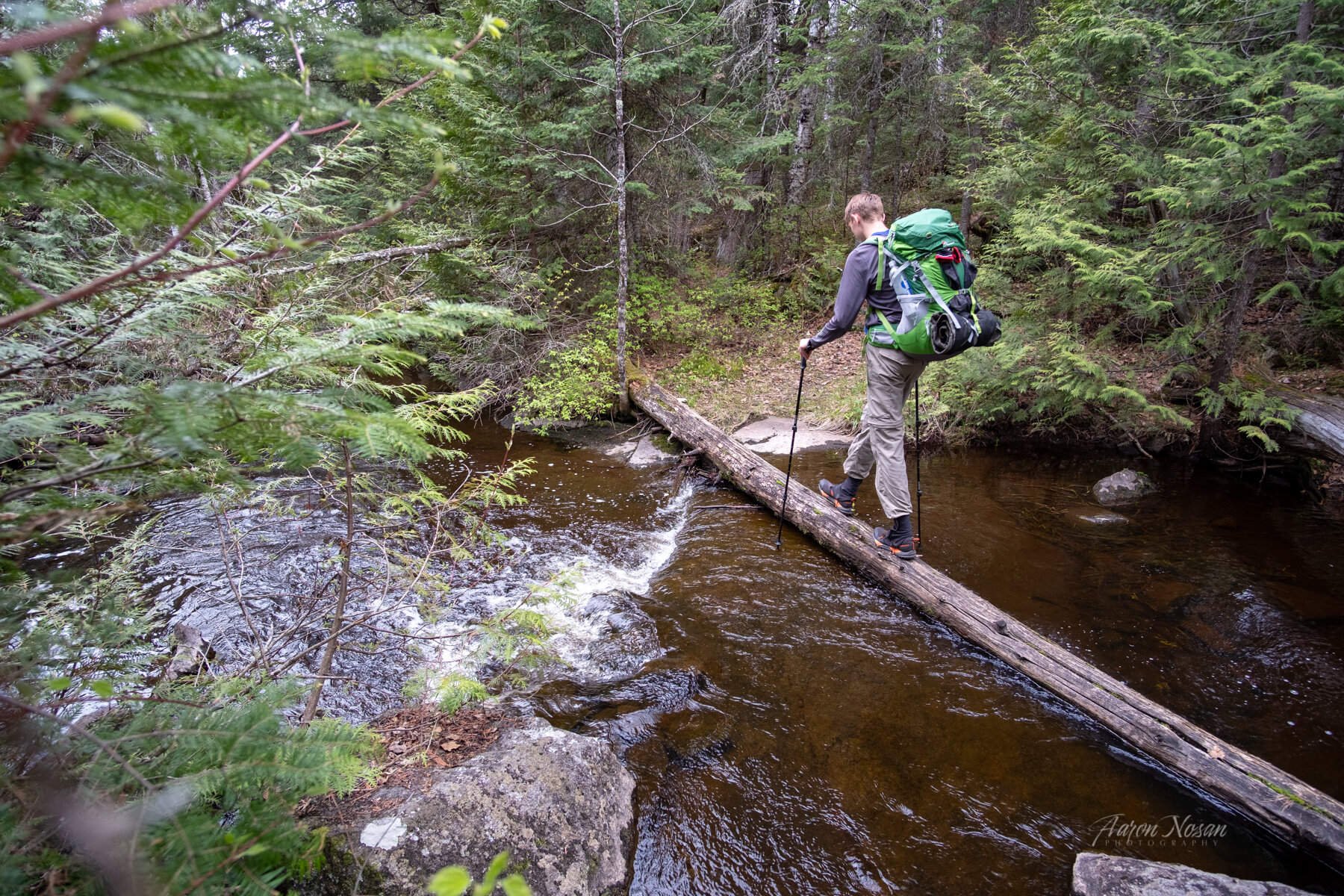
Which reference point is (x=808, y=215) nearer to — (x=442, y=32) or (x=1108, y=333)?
(x=1108, y=333)

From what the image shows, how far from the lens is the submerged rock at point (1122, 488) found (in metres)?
6.70

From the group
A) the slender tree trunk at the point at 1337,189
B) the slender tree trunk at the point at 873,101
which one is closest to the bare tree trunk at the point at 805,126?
the slender tree trunk at the point at 873,101

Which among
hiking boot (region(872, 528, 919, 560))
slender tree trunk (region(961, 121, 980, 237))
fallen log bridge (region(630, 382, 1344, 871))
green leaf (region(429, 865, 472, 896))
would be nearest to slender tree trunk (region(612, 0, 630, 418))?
fallen log bridge (region(630, 382, 1344, 871))

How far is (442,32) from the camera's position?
1.57m

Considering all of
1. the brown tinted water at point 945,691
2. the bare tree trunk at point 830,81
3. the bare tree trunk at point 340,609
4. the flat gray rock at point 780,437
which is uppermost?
the bare tree trunk at point 830,81

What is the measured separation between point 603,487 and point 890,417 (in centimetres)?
386

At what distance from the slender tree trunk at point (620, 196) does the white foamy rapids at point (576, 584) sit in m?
3.62

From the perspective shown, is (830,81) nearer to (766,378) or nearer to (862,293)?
(766,378)

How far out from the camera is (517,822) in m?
2.51

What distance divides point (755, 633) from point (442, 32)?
4.08 m

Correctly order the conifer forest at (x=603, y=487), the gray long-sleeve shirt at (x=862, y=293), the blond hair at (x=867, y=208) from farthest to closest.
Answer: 1. the blond hair at (x=867, y=208)
2. the gray long-sleeve shirt at (x=862, y=293)
3. the conifer forest at (x=603, y=487)

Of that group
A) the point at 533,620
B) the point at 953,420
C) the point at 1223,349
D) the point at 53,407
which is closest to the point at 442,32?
the point at 53,407

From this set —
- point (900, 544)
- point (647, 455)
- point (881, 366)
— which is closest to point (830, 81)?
point (647, 455)

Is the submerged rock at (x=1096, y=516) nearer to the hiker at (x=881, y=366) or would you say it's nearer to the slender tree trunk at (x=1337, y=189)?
the hiker at (x=881, y=366)
